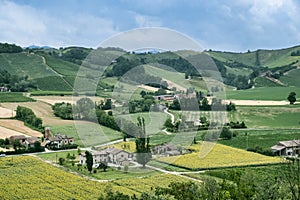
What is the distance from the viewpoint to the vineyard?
34.6 meters

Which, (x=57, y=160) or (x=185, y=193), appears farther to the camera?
(x=57, y=160)

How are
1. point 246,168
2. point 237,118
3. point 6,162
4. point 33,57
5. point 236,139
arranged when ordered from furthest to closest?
point 33,57 < point 237,118 < point 236,139 < point 6,162 < point 246,168

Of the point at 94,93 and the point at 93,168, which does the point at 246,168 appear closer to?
the point at 93,168

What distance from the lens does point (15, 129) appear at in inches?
2472

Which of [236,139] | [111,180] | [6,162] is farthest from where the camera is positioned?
[236,139]

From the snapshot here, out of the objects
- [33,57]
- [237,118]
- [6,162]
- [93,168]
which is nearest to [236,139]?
[237,118]

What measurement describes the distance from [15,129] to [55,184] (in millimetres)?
26672

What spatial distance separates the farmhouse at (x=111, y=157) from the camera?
46.1 m

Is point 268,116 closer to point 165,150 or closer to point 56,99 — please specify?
point 165,150

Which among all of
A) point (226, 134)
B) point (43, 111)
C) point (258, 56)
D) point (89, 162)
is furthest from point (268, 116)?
point (258, 56)

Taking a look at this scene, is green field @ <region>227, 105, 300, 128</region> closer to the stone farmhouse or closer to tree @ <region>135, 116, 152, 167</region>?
tree @ <region>135, 116, 152, 167</region>

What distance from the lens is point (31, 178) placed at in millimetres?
39562

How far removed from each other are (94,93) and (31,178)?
44.1m

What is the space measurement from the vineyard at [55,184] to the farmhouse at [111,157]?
12.0 feet
